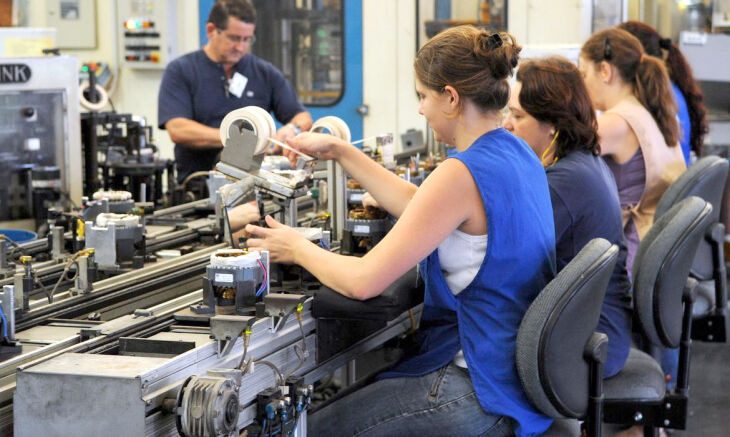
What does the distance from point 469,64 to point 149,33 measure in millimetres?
3953

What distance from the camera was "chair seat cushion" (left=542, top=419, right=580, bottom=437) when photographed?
1.86 metres

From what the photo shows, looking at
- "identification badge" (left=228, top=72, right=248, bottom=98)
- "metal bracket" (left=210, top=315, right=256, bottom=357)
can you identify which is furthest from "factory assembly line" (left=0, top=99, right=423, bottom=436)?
"identification badge" (left=228, top=72, right=248, bottom=98)

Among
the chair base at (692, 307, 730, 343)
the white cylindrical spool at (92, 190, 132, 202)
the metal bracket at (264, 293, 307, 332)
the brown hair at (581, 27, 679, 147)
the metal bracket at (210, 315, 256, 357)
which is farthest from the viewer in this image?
the brown hair at (581, 27, 679, 147)

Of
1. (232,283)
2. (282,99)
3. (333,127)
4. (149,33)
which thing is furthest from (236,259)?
(149,33)

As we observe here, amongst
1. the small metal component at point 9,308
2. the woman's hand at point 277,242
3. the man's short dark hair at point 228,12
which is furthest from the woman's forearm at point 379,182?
the man's short dark hair at point 228,12

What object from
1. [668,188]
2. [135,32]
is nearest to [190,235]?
[668,188]

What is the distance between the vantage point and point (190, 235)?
2.56m

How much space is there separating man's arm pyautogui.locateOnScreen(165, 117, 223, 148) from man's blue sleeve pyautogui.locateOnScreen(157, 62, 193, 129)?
1.6 inches

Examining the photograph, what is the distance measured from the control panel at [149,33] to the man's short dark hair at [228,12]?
1.62 m

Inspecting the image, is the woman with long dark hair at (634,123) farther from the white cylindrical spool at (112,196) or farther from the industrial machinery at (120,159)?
the industrial machinery at (120,159)

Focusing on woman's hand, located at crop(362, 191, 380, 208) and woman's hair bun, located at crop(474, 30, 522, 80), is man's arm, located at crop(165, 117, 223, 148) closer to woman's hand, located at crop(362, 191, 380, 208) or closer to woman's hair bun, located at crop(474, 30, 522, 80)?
woman's hand, located at crop(362, 191, 380, 208)

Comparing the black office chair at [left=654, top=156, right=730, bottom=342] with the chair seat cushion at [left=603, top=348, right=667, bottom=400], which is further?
the black office chair at [left=654, top=156, right=730, bottom=342]

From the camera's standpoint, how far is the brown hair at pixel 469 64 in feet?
5.82

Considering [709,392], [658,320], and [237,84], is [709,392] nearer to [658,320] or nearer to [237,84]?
[658,320]
